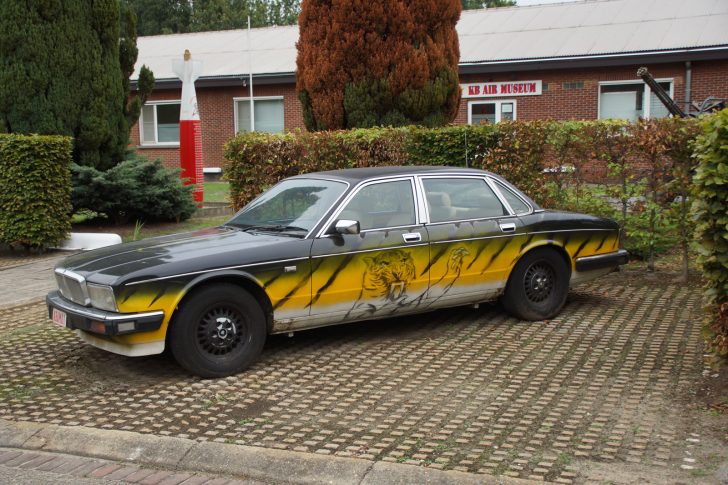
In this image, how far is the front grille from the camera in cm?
593

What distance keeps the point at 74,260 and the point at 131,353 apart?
1164mm

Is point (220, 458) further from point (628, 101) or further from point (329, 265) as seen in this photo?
point (628, 101)

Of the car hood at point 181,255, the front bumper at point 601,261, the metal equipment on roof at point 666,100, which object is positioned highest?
the metal equipment on roof at point 666,100

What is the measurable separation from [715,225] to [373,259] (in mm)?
2638

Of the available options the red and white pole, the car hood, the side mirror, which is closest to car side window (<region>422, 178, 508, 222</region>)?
the side mirror

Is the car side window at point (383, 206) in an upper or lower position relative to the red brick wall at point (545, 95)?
lower

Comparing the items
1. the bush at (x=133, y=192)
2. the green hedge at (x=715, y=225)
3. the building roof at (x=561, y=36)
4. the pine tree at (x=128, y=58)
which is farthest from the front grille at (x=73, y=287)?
the building roof at (x=561, y=36)

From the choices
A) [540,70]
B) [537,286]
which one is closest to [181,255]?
[537,286]

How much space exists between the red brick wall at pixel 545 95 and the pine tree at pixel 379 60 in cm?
646

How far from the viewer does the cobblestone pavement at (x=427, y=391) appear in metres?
4.66

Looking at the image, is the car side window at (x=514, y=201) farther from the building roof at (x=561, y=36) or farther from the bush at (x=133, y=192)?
the building roof at (x=561, y=36)

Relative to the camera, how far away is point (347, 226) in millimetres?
6324

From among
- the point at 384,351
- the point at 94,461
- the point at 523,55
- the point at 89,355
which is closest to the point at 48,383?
the point at 89,355

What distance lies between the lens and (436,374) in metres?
6.06
